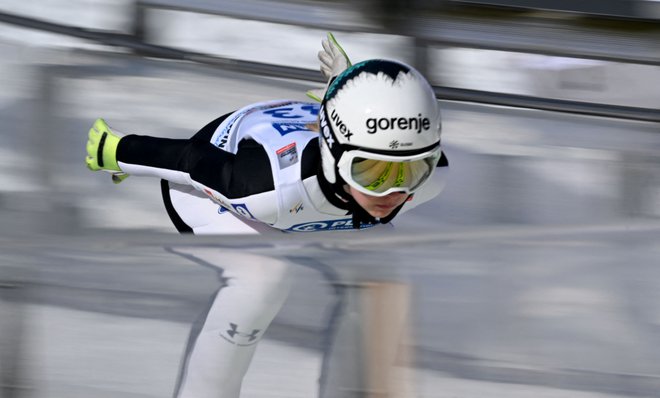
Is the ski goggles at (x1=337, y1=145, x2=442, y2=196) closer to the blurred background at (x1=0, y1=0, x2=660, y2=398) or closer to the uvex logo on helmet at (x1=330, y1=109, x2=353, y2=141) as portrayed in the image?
the uvex logo on helmet at (x1=330, y1=109, x2=353, y2=141)

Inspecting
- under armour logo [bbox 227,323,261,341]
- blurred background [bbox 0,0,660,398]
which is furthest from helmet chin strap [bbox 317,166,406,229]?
under armour logo [bbox 227,323,261,341]

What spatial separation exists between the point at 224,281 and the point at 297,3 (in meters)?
3.40

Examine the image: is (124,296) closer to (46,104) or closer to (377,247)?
(377,247)

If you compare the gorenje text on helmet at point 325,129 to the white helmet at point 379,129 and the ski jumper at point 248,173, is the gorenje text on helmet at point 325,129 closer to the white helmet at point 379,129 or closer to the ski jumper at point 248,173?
the white helmet at point 379,129

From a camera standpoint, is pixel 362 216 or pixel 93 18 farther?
pixel 93 18

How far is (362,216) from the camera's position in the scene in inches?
122

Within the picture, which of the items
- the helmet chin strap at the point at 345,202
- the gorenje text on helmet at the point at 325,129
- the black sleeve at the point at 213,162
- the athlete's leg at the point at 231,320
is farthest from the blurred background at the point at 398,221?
the gorenje text on helmet at the point at 325,129

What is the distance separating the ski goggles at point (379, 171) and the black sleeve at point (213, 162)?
214 mm

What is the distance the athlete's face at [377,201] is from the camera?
2990 millimetres

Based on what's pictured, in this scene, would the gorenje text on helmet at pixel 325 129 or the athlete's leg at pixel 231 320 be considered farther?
the gorenje text on helmet at pixel 325 129

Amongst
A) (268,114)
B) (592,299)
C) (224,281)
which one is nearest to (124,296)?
(224,281)

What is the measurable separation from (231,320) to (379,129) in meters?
0.72

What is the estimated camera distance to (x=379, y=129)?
2852 millimetres

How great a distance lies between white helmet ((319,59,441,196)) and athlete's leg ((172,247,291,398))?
0.64 metres
